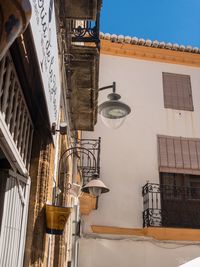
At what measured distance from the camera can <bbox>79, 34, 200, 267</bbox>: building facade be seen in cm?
1123

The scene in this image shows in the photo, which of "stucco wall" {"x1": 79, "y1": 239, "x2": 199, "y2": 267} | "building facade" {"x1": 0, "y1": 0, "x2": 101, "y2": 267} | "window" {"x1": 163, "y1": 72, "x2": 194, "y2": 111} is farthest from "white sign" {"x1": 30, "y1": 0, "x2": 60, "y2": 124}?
"window" {"x1": 163, "y1": 72, "x2": 194, "y2": 111}

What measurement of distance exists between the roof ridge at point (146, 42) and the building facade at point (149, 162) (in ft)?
0.13

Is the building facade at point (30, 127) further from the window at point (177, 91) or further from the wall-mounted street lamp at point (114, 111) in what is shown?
the window at point (177, 91)

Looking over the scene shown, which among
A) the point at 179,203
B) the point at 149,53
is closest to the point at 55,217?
the point at 179,203

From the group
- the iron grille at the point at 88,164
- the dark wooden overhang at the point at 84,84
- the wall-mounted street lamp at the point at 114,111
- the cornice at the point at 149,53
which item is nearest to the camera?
the dark wooden overhang at the point at 84,84

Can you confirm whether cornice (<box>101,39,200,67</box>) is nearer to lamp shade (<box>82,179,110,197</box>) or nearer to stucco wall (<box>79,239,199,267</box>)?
stucco wall (<box>79,239,199,267</box>)

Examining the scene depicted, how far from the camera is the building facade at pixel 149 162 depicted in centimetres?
1123

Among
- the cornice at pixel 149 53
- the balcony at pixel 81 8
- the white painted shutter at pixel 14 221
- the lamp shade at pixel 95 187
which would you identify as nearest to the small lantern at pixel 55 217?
the white painted shutter at pixel 14 221

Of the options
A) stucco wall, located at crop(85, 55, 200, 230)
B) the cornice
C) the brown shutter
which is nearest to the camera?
stucco wall, located at crop(85, 55, 200, 230)

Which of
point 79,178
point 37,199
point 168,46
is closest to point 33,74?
point 37,199

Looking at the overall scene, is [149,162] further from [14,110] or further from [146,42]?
[14,110]

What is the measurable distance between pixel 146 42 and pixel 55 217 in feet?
39.2

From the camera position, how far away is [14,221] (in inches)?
119

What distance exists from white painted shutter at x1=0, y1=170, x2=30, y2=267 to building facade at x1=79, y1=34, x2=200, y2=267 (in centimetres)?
822
